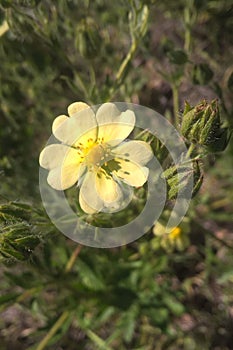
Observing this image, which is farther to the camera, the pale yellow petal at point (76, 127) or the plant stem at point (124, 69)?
the plant stem at point (124, 69)

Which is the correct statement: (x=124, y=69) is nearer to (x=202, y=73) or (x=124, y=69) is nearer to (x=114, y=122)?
(x=202, y=73)

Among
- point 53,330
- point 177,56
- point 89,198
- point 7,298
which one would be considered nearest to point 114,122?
point 89,198

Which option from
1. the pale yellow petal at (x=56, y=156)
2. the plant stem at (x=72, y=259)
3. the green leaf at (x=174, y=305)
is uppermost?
the pale yellow petal at (x=56, y=156)

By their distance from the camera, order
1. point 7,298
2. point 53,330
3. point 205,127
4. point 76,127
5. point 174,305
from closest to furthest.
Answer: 1. point 205,127
2. point 76,127
3. point 7,298
4. point 53,330
5. point 174,305

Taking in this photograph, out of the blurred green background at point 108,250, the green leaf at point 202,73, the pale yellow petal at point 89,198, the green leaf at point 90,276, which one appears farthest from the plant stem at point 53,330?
the green leaf at point 202,73

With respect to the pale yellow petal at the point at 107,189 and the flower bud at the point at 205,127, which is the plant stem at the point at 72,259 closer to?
the pale yellow petal at the point at 107,189

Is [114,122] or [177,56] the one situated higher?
[114,122]
